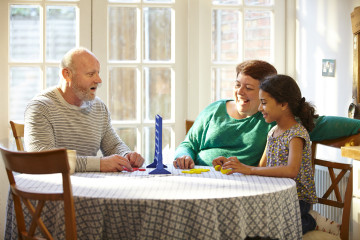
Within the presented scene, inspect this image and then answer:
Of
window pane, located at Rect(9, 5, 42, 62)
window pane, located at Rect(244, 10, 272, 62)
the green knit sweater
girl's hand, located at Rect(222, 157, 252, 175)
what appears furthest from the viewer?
window pane, located at Rect(244, 10, 272, 62)

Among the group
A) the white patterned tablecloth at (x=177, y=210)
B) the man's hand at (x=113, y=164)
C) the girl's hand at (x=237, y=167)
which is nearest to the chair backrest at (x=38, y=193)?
the white patterned tablecloth at (x=177, y=210)

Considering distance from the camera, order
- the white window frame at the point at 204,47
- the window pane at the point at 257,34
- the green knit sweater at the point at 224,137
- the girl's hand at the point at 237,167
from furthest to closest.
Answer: the window pane at the point at 257,34 → the white window frame at the point at 204,47 → the green knit sweater at the point at 224,137 → the girl's hand at the point at 237,167

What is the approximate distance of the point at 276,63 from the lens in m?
3.79

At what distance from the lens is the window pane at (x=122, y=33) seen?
12.0 feet

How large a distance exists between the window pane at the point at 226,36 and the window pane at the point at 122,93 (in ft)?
2.06

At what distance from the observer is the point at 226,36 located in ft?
12.4

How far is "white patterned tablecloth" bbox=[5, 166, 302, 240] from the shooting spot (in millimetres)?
1739

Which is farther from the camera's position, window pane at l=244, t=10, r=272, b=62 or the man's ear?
window pane at l=244, t=10, r=272, b=62

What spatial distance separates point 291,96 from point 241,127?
1.37 ft

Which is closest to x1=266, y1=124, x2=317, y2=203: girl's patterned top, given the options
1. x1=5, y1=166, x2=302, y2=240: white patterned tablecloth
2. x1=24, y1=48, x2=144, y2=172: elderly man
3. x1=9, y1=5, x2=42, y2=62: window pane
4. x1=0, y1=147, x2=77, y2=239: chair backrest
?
x1=5, y1=166, x2=302, y2=240: white patterned tablecloth

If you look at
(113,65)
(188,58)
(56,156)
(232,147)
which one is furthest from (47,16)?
(56,156)

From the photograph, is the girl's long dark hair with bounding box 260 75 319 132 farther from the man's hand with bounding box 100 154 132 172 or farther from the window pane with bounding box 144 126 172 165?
the window pane with bounding box 144 126 172 165

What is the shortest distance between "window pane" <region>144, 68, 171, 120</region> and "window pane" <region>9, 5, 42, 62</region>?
781 mm

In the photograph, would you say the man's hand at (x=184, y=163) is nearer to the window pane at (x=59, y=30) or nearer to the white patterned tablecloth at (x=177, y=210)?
the white patterned tablecloth at (x=177, y=210)
